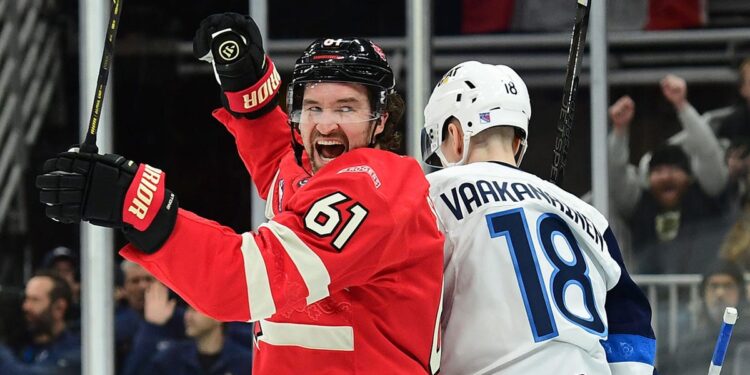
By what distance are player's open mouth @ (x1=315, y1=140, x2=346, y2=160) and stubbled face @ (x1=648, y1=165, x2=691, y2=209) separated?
2833 mm

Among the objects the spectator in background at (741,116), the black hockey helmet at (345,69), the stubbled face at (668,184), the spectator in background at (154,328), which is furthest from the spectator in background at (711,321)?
the black hockey helmet at (345,69)

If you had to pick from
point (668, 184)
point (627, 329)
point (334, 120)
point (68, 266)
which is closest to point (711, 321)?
point (668, 184)

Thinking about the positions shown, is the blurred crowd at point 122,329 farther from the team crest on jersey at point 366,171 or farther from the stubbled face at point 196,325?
the team crest on jersey at point 366,171

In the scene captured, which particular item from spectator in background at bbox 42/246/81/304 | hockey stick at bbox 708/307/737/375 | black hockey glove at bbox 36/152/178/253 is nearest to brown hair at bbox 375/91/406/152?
black hockey glove at bbox 36/152/178/253

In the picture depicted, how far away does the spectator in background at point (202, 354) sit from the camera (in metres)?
4.77

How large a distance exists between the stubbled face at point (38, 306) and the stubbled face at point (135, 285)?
0.33 m

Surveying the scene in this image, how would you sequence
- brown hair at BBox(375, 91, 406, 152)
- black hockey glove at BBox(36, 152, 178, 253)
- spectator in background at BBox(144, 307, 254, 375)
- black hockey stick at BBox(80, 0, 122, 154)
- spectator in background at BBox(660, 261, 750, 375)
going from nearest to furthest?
black hockey glove at BBox(36, 152, 178, 253), black hockey stick at BBox(80, 0, 122, 154), brown hair at BBox(375, 91, 406, 152), spectator in background at BBox(660, 261, 750, 375), spectator in background at BBox(144, 307, 254, 375)

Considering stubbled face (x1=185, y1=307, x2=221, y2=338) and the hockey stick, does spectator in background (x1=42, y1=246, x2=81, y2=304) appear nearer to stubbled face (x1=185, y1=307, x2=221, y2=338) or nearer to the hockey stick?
stubbled face (x1=185, y1=307, x2=221, y2=338)

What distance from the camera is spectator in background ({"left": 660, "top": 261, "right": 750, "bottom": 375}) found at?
4516mm

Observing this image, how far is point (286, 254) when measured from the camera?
178 centimetres

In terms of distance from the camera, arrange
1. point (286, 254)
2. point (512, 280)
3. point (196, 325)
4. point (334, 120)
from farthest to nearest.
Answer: point (196, 325) → point (512, 280) → point (334, 120) → point (286, 254)

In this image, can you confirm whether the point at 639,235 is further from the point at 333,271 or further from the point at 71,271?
the point at 333,271

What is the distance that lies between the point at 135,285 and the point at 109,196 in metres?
3.27

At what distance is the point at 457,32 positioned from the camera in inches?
187
